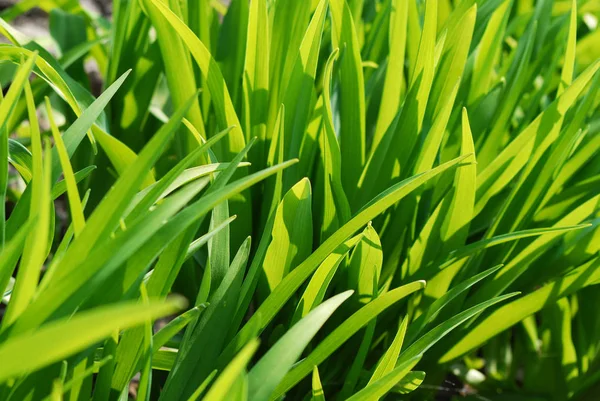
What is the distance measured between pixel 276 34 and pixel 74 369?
480 mm

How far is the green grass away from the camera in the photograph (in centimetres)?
48

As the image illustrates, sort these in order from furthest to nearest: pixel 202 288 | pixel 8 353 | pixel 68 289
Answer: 1. pixel 202 288
2. pixel 68 289
3. pixel 8 353

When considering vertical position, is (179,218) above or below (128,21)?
below

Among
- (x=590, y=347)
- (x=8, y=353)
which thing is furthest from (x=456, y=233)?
(x=8, y=353)

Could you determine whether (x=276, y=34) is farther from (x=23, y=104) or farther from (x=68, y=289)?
(x=68, y=289)

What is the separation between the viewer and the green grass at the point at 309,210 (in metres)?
0.48

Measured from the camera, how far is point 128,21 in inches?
35.2

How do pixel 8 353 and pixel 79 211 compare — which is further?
pixel 79 211

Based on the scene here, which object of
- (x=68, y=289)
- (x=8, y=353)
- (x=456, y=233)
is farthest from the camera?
(x=456, y=233)

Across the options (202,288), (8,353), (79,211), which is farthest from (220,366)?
(8,353)

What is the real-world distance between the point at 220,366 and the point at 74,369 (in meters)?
0.14

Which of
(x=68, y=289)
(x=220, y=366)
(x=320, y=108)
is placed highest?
(x=320, y=108)

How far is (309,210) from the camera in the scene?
65 centimetres

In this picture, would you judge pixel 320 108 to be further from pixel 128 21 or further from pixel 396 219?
pixel 128 21
